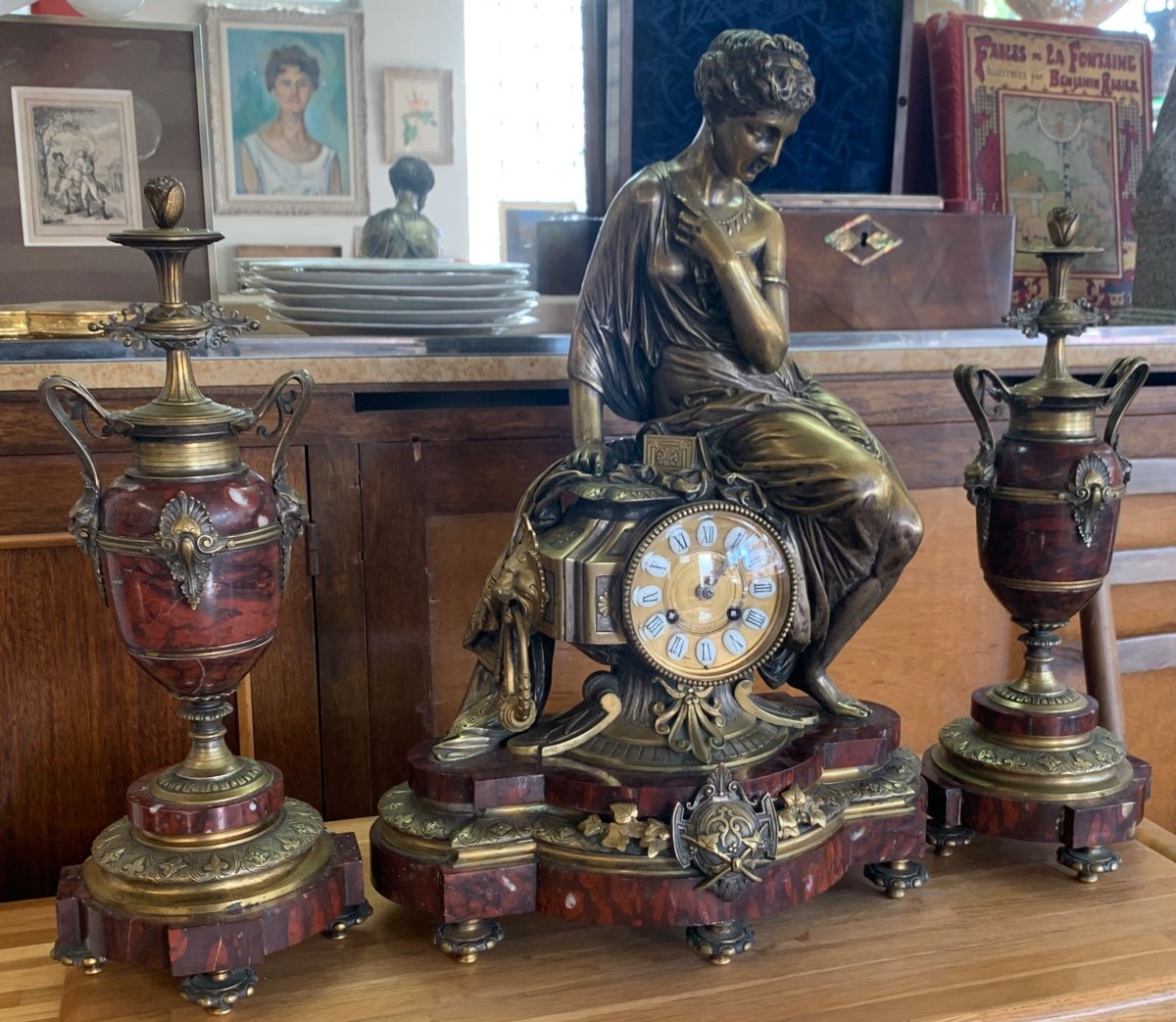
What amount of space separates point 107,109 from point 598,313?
870 mm

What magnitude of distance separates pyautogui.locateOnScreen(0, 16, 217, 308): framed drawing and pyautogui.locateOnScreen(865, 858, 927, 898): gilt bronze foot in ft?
3.87

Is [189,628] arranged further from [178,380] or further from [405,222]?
[405,222]

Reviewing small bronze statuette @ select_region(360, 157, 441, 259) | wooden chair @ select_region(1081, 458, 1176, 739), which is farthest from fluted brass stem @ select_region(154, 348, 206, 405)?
wooden chair @ select_region(1081, 458, 1176, 739)

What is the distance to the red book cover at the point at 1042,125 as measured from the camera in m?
1.88

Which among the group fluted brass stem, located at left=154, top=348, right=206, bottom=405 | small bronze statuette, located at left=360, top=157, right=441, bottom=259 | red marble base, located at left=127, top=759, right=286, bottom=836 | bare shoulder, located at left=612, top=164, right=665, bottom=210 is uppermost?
small bronze statuette, located at left=360, top=157, right=441, bottom=259

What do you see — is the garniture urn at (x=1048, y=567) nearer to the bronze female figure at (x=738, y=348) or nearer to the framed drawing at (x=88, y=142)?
the bronze female figure at (x=738, y=348)

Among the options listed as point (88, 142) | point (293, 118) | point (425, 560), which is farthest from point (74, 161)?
point (425, 560)

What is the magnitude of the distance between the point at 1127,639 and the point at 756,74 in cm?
109

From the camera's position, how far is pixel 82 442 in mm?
966

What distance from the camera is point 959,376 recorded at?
1.25m

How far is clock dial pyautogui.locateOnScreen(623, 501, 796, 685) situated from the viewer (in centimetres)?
104

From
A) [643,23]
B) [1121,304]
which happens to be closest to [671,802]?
[643,23]

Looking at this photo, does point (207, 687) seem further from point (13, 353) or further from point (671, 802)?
point (13, 353)

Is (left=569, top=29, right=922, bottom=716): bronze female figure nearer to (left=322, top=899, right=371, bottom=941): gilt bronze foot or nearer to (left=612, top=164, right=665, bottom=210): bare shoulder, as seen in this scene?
(left=612, top=164, right=665, bottom=210): bare shoulder
